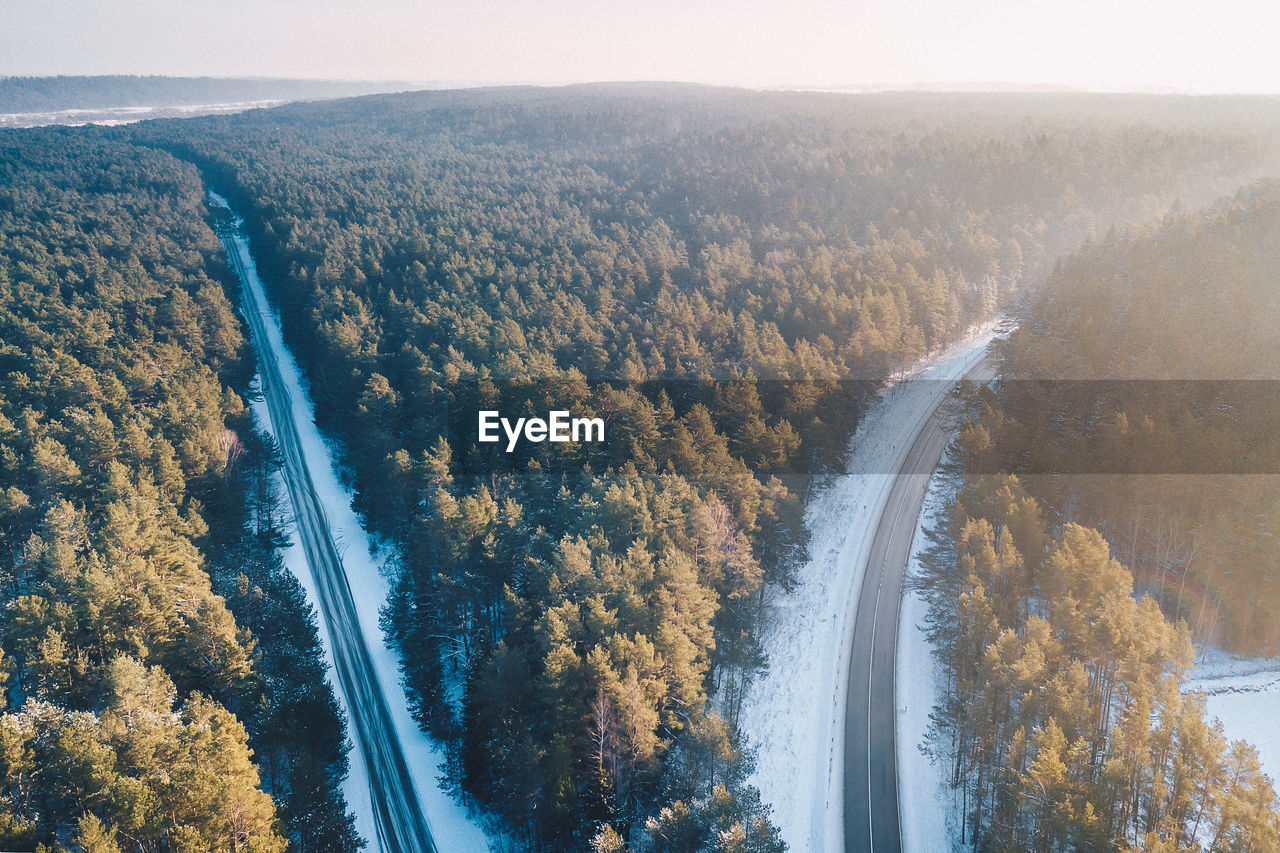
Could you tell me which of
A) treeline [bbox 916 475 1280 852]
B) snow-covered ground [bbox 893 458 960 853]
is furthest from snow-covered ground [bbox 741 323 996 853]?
treeline [bbox 916 475 1280 852]

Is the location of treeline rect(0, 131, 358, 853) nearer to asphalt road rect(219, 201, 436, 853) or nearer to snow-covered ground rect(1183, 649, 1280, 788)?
asphalt road rect(219, 201, 436, 853)

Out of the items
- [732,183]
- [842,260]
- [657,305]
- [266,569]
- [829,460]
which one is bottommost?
[266,569]

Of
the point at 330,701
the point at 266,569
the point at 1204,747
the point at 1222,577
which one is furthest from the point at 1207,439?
the point at 266,569

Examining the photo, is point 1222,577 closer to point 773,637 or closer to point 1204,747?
point 1204,747

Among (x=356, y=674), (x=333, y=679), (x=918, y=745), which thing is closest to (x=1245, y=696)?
(x=918, y=745)

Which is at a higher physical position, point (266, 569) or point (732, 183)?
point (732, 183)

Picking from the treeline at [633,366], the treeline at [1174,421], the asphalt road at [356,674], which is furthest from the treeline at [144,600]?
the treeline at [1174,421]

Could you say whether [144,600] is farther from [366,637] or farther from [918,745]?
[918,745]
